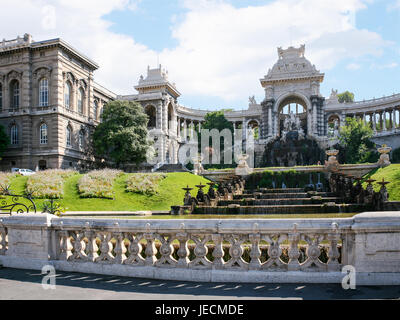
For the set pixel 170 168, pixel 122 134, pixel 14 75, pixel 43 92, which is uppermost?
pixel 14 75

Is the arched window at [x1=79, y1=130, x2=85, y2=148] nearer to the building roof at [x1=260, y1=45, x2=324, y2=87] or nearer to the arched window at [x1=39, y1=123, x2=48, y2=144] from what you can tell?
the arched window at [x1=39, y1=123, x2=48, y2=144]

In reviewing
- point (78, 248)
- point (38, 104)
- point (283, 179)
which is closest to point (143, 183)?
point (283, 179)

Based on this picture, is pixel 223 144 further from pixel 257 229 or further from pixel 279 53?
pixel 257 229

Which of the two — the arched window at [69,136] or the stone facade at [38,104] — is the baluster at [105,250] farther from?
the arched window at [69,136]

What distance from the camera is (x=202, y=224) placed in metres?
6.46

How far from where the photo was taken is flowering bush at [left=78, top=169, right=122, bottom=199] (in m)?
27.8

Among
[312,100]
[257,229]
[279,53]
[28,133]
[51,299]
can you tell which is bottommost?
[51,299]

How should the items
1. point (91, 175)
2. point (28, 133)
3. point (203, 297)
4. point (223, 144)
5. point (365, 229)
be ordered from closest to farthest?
point (203, 297) → point (365, 229) → point (91, 175) → point (28, 133) → point (223, 144)

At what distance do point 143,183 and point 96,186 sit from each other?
155 inches

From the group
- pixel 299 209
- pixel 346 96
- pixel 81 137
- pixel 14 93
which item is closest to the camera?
pixel 299 209

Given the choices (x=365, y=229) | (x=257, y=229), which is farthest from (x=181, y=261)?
(x=365, y=229)

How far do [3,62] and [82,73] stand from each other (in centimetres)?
1049

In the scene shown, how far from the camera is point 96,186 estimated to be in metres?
28.9

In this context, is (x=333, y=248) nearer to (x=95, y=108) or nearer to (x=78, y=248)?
(x=78, y=248)
